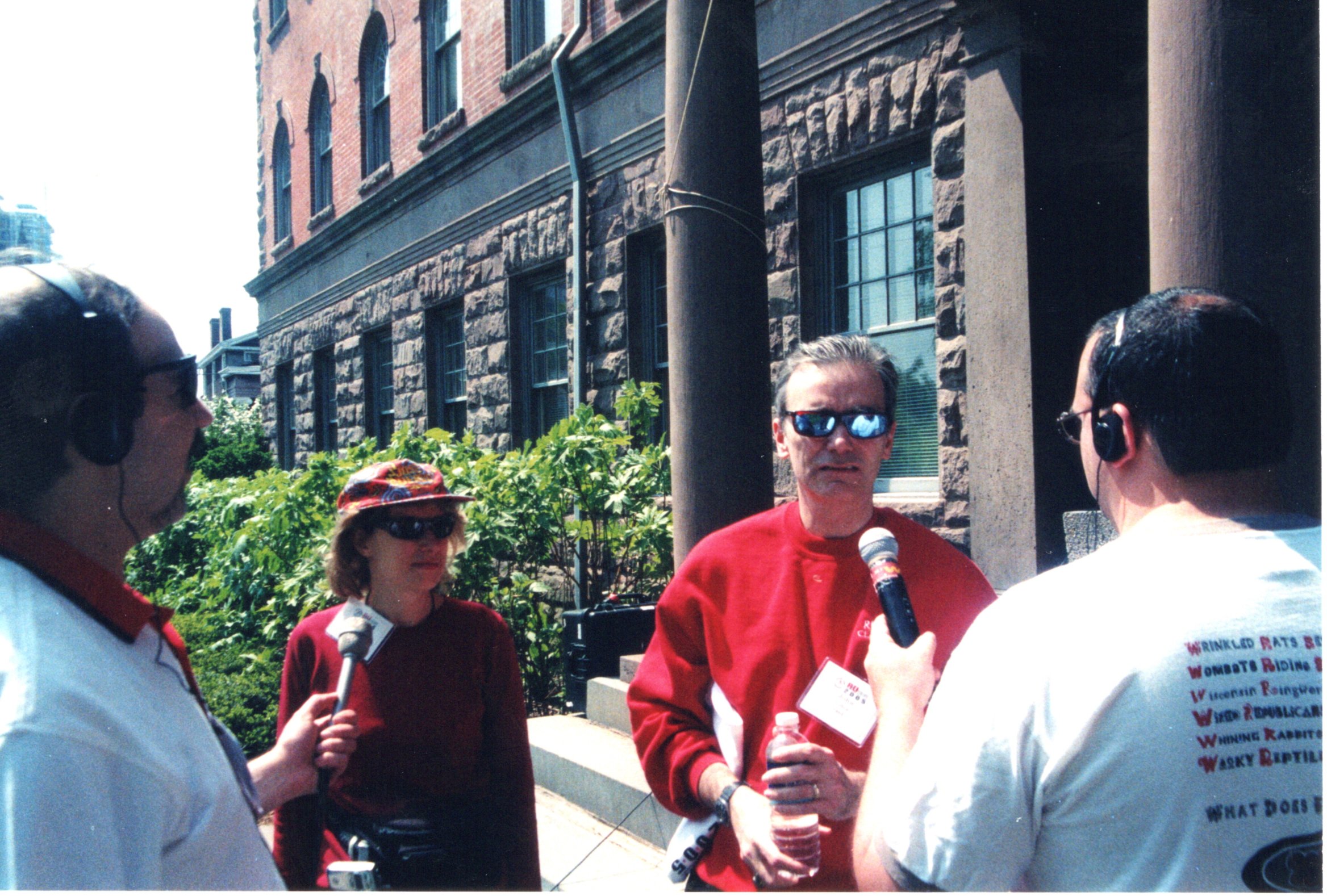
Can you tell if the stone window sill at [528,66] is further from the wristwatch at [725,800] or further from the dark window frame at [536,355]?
the wristwatch at [725,800]

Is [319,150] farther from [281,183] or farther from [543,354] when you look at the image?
[543,354]

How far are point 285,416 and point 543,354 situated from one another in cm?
1001

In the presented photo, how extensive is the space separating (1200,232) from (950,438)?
3.35 metres

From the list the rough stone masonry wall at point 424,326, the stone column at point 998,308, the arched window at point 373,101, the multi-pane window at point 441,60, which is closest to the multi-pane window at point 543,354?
the rough stone masonry wall at point 424,326

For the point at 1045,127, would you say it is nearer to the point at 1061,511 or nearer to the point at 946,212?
the point at 946,212

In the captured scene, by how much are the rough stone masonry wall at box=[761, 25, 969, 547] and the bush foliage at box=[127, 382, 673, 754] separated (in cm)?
118

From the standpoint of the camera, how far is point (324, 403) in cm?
1753

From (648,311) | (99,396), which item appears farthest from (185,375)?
(648,311)

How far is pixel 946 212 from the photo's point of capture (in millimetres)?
6316

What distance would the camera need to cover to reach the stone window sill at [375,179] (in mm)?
14297

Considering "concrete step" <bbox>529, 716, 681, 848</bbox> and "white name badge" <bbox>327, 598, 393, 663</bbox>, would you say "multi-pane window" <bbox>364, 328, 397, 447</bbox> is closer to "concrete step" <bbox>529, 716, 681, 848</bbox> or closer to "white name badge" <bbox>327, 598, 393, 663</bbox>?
"concrete step" <bbox>529, 716, 681, 848</bbox>

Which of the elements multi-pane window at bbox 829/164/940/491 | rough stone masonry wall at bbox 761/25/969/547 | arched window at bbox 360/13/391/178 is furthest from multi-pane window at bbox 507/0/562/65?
multi-pane window at bbox 829/164/940/491

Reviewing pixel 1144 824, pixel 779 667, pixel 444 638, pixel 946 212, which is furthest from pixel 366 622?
pixel 946 212

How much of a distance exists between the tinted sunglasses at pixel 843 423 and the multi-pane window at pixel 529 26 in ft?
31.5
